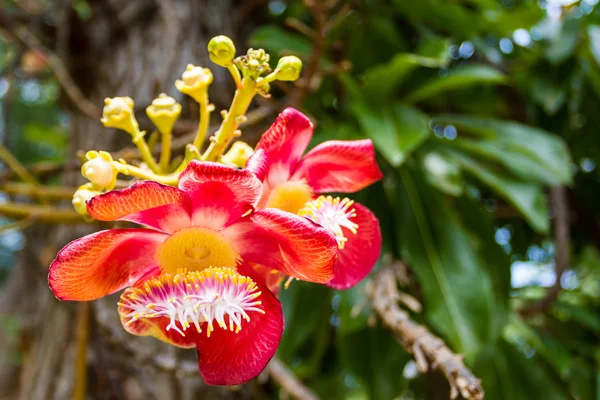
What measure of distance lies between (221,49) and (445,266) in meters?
0.96

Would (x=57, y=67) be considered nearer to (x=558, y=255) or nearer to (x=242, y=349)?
(x=242, y=349)

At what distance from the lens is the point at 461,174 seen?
1582 millimetres

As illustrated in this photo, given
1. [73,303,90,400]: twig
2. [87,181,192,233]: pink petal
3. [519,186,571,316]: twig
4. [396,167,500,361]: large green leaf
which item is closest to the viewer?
[87,181,192,233]: pink petal

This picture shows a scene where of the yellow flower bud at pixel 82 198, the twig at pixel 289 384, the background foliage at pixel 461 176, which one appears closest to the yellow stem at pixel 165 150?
the yellow flower bud at pixel 82 198

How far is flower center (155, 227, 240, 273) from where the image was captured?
59 centimetres

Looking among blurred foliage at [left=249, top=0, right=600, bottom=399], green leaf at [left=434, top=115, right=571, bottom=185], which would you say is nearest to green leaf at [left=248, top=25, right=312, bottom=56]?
blurred foliage at [left=249, top=0, right=600, bottom=399]

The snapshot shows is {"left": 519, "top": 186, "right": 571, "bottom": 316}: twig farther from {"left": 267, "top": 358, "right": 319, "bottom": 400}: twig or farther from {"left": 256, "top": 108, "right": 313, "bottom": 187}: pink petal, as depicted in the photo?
{"left": 256, "top": 108, "right": 313, "bottom": 187}: pink petal

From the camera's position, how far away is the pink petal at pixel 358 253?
68cm

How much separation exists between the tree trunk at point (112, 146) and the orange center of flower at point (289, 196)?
1.70ft

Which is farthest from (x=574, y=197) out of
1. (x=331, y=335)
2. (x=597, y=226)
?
(x=331, y=335)

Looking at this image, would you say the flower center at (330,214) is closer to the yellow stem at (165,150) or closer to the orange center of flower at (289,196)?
the orange center of flower at (289,196)

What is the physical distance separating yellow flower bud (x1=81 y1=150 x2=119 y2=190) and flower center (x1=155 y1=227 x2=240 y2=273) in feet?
0.29

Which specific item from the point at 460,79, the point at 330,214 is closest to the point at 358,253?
the point at 330,214

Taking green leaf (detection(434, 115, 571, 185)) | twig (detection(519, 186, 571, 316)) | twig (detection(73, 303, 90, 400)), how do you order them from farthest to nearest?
1. twig (detection(519, 186, 571, 316))
2. green leaf (detection(434, 115, 571, 185))
3. twig (detection(73, 303, 90, 400))
